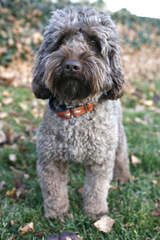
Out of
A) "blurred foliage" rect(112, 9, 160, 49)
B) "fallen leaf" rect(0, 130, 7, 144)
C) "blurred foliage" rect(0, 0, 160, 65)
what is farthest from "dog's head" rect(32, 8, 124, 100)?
"blurred foliage" rect(112, 9, 160, 49)

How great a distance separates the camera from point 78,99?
255 cm

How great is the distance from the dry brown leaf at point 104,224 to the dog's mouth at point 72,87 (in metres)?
1.24

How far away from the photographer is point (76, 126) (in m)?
2.65

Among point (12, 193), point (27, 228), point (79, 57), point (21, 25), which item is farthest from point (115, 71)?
point (21, 25)

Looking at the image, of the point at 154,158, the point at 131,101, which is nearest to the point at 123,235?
the point at 154,158

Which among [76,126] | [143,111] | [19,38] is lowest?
[143,111]

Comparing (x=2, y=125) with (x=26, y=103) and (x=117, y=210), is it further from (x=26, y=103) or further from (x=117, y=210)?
(x=117, y=210)

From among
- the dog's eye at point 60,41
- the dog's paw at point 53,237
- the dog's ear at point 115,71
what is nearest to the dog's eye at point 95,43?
the dog's ear at point 115,71

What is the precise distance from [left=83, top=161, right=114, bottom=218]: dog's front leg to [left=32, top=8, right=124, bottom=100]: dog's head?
77 centimetres

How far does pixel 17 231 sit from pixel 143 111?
4.02m

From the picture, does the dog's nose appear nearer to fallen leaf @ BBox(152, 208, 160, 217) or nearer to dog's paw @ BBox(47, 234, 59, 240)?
dog's paw @ BBox(47, 234, 59, 240)

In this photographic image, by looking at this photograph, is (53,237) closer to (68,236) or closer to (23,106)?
(68,236)

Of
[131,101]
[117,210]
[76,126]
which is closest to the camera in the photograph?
[76,126]

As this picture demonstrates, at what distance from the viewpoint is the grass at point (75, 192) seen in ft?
8.71
